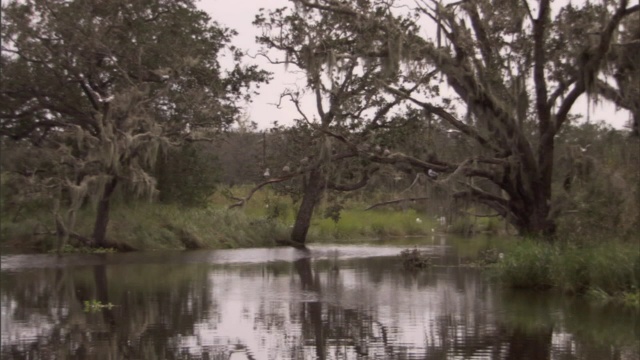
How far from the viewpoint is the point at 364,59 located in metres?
19.2

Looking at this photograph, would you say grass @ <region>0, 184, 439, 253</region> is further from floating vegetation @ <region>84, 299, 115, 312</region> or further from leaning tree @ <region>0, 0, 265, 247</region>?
floating vegetation @ <region>84, 299, 115, 312</region>

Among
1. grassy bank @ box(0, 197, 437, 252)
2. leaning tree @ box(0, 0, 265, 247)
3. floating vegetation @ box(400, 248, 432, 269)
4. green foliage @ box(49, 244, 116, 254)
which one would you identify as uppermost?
leaning tree @ box(0, 0, 265, 247)

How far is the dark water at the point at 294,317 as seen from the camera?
1036cm

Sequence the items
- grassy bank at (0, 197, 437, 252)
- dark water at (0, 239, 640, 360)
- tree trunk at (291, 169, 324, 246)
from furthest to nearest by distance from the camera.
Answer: tree trunk at (291, 169, 324, 246) < grassy bank at (0, 197, 437, 252) < dark water at (0, 239, 640, 360)

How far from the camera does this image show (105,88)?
29.2 meters

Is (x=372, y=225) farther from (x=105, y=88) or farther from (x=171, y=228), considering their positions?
(x=105, y=88)

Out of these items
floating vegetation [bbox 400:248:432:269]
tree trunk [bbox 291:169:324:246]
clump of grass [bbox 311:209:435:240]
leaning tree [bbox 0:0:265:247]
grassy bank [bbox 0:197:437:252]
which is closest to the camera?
floating vegetation [bbox 400:248:432:269]

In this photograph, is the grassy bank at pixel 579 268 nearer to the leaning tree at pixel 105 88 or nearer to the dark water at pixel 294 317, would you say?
the dark water at pixel 294 317

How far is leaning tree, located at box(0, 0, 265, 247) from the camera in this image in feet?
86.2

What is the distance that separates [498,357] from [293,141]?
1871 centimetres

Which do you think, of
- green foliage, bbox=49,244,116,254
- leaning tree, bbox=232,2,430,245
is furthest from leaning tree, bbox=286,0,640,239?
green foliage, bbox=49,244,116,254

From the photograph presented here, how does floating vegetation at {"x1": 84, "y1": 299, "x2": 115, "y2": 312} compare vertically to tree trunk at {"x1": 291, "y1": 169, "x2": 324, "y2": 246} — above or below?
below

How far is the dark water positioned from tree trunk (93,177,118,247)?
19.4ft

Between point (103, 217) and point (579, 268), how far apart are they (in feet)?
54.3
